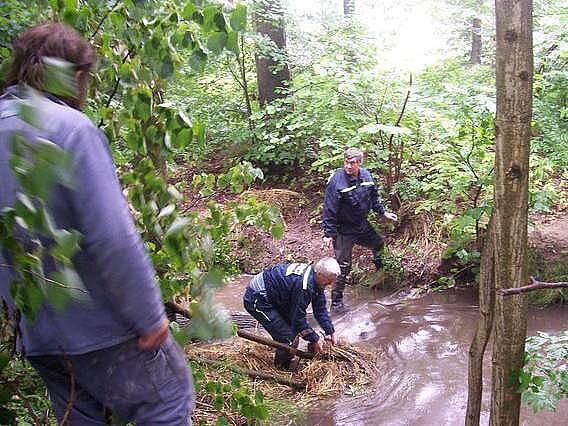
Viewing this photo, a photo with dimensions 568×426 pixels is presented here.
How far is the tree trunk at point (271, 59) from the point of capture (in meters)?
10.4

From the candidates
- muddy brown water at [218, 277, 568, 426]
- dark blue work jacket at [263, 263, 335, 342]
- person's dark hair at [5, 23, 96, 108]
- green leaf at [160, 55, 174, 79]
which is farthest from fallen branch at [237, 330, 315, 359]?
person's dark hair at [5, 23, 96, 108]

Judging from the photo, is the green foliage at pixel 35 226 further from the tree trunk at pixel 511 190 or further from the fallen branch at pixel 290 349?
the fallen branch at pixel 290 349

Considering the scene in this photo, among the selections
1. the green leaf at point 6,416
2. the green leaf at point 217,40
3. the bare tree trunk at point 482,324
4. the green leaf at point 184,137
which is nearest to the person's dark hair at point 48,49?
the green leaf at point 217,40

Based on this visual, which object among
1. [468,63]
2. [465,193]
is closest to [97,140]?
[465,193]

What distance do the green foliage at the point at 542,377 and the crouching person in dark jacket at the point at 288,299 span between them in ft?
8.16

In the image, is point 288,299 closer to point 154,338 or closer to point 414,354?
point 414,354

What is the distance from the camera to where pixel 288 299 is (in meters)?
5.23

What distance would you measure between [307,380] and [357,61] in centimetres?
672

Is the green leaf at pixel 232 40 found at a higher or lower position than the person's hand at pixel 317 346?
higher

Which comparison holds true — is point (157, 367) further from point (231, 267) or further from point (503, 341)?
point (231, 267)

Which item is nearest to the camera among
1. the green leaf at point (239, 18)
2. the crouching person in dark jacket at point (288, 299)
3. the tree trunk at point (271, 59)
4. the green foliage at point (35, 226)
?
the green foliage at point (35, 226)

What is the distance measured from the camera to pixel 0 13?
2986 millimetres

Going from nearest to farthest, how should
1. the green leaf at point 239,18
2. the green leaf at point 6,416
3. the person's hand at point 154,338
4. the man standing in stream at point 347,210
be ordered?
the green leaf at point 6,416
the person's hand at point 154,338
the green leaf at point 239,18
the man standing in stream at point 347,210

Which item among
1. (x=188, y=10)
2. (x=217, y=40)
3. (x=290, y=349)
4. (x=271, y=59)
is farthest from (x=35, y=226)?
(x=271, y=59)
